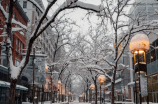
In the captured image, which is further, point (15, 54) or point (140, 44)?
point (15, 54)

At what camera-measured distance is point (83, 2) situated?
9539 mm

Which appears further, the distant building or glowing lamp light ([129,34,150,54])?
the distant building

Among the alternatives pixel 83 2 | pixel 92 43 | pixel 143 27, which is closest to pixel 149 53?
pixel 92 43

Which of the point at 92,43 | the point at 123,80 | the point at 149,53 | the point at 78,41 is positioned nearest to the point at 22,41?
the point at 78,41

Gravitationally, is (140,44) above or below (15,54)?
below

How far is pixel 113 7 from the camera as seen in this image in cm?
1783

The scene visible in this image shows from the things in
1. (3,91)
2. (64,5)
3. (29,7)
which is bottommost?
(3,91)

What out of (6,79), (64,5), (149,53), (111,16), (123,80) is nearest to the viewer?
(64,5)

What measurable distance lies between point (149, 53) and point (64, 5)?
2867cm

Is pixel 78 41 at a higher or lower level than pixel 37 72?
higher

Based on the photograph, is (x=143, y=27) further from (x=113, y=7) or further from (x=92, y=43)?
(x=92, y=43)

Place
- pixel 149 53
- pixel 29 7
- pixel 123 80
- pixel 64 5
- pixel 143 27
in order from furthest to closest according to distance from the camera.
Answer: pixel 123 80 < pixel 29 7 < pixel 149 53 < pixel 143 27 < pixel 64 5

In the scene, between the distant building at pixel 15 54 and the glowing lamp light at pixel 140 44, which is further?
the distant building at pixel 15 54

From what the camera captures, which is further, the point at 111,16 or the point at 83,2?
the point at 111,16
